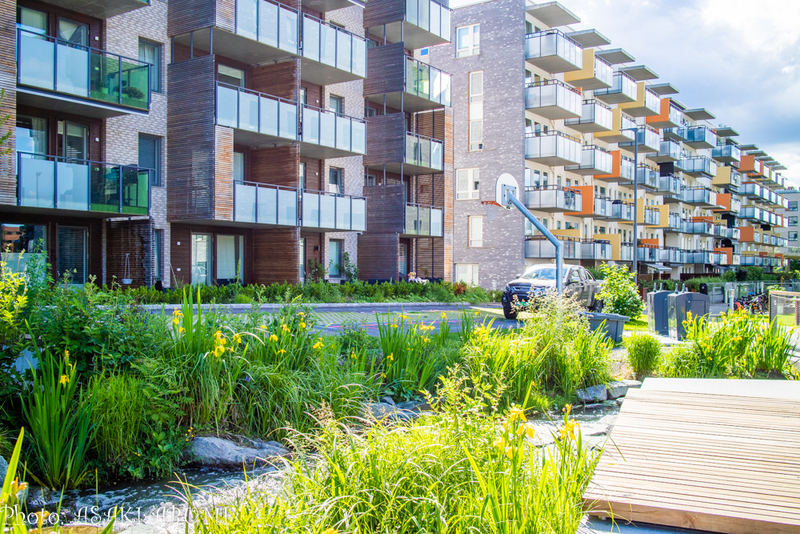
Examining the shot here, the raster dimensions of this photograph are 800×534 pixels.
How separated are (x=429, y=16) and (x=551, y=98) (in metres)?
11.6

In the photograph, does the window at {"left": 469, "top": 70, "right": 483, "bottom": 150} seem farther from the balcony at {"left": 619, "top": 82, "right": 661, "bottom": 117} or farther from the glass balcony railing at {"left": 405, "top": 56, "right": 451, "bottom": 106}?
the balcony at {"left": 619, "top": 82, "right": 661, "bottom": 117}

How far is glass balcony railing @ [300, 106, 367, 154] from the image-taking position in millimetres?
26016

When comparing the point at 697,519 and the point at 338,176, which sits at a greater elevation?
the point at 338,176

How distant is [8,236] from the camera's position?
19344 millimetres

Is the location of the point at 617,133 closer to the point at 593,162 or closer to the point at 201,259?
the point at 593,162

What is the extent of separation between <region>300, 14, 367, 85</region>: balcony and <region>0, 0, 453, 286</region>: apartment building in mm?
79

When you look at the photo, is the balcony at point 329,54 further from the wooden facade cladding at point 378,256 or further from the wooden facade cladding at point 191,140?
the wooden facade cladding at point 378,256

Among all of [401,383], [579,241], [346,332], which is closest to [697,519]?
[401,383]

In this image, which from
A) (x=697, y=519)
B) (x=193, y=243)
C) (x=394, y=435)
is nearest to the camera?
(x=697, y=519)

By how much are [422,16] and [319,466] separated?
31.1 meters

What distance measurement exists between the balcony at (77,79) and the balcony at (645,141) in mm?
45437

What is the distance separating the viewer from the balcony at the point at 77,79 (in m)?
17.6

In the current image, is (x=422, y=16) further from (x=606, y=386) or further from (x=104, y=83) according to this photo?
(x=606, y=386)

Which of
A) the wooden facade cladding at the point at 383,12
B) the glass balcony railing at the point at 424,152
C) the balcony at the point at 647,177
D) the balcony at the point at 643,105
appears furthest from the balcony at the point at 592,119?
the wooden facade cladding at the point at 383,12
